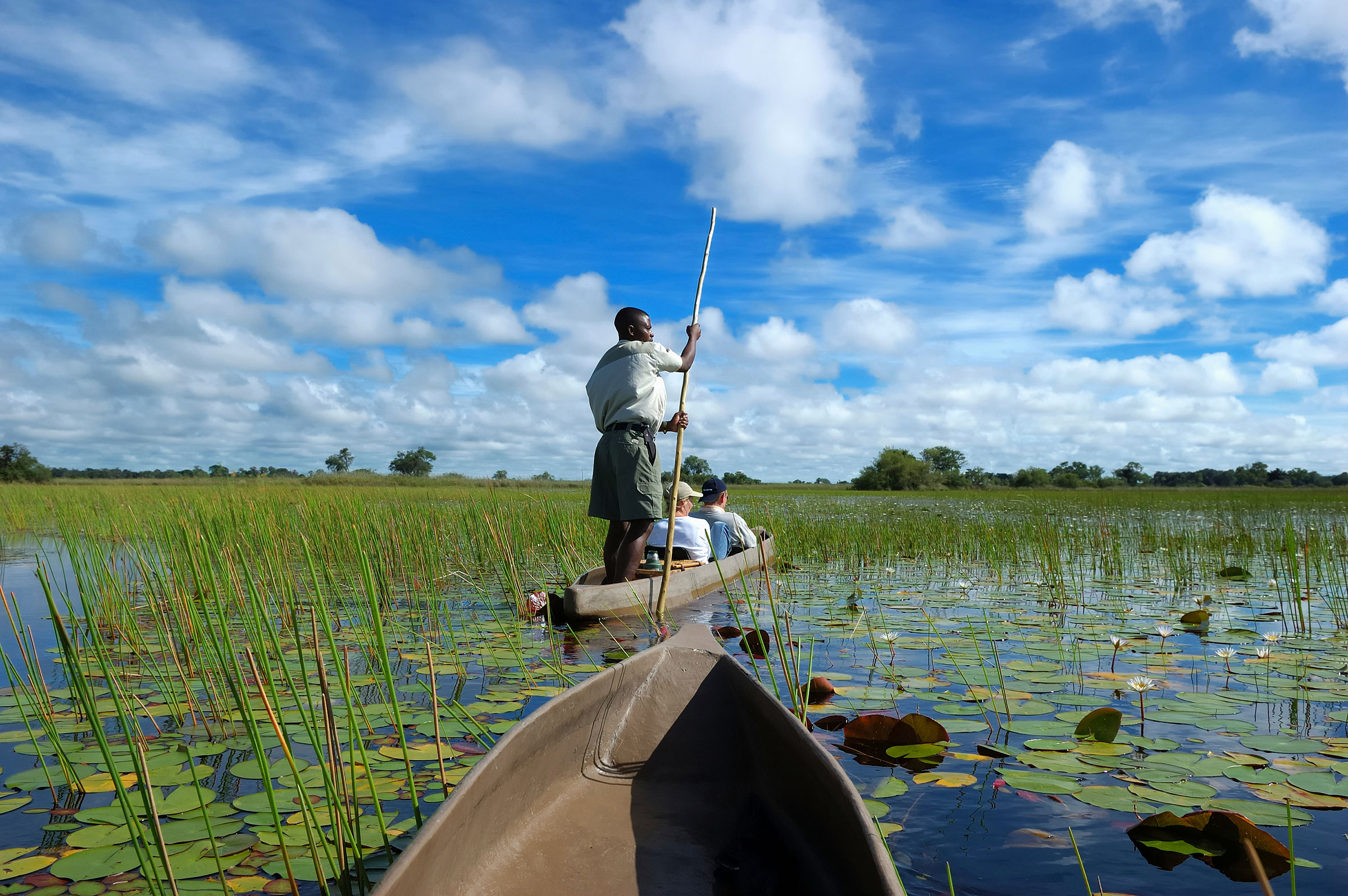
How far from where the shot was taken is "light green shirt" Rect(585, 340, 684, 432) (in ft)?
15.2

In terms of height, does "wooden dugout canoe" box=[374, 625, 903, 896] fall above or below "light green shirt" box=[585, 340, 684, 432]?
below

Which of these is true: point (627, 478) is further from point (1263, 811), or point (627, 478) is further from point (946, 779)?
point (1263, 811)

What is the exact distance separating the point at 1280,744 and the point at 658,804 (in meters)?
2.06

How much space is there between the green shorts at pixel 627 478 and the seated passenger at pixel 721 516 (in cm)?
185

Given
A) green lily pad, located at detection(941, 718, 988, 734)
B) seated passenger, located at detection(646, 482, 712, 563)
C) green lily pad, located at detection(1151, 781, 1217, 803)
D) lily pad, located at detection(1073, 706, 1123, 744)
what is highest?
seated passenger, located at detection(646, 482, 712, 563)

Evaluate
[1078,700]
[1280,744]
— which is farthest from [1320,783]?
[1078,700]

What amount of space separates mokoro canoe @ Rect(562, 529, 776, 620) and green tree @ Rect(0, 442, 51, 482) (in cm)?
4213

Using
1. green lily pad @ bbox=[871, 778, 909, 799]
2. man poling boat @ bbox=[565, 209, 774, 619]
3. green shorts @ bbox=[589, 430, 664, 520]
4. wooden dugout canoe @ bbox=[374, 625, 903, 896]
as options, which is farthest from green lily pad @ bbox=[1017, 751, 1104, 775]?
green shorts @ bbox=[589, 430, 664, 520]

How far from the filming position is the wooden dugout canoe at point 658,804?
1.41m

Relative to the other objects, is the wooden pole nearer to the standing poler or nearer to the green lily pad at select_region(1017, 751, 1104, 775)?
the standing poler

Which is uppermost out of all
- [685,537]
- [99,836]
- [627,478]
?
[627,478]

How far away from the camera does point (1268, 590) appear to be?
6.10m

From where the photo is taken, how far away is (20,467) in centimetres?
3653

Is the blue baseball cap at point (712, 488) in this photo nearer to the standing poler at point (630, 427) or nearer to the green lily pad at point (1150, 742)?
the standing poler at point (630, 427)
